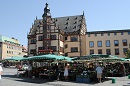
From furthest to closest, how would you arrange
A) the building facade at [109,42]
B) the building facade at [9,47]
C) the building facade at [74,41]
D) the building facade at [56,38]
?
the building facade at [9,47]
the building facade at [56,38]
the building facade at [74,41]
the building facade at [109,42]

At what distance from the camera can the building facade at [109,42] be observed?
59050 millimetres

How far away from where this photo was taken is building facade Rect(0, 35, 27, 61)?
90.9 metres

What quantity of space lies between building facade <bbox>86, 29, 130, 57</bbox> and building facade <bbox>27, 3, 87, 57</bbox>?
246 cm

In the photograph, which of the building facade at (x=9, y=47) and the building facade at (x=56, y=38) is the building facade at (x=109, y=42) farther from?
the building facade at (x=9, y=47)

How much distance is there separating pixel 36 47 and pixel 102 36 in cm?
1927

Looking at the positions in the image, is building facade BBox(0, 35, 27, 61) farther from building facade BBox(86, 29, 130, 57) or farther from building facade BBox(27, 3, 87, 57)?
building facade BBox(86, 29, 130, 57)

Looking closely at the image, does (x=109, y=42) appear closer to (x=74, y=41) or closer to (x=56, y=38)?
(x=74, y=41)

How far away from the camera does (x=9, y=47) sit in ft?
318

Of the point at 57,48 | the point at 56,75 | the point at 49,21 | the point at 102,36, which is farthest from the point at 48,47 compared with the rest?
the point at 56,75

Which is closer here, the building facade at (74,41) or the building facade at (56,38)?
the building facade at (74,41)

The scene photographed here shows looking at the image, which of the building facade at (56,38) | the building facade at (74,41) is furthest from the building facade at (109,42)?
the building facade at (56,38)

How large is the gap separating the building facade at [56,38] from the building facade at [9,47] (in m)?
29.8

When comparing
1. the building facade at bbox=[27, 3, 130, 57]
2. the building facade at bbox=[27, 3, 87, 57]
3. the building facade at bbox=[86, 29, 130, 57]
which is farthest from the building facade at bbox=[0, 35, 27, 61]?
the building facade at bbox=[86, 29, 130, 57]

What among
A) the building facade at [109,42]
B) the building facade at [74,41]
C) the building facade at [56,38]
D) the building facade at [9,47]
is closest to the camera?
the building facade at [109,42]
